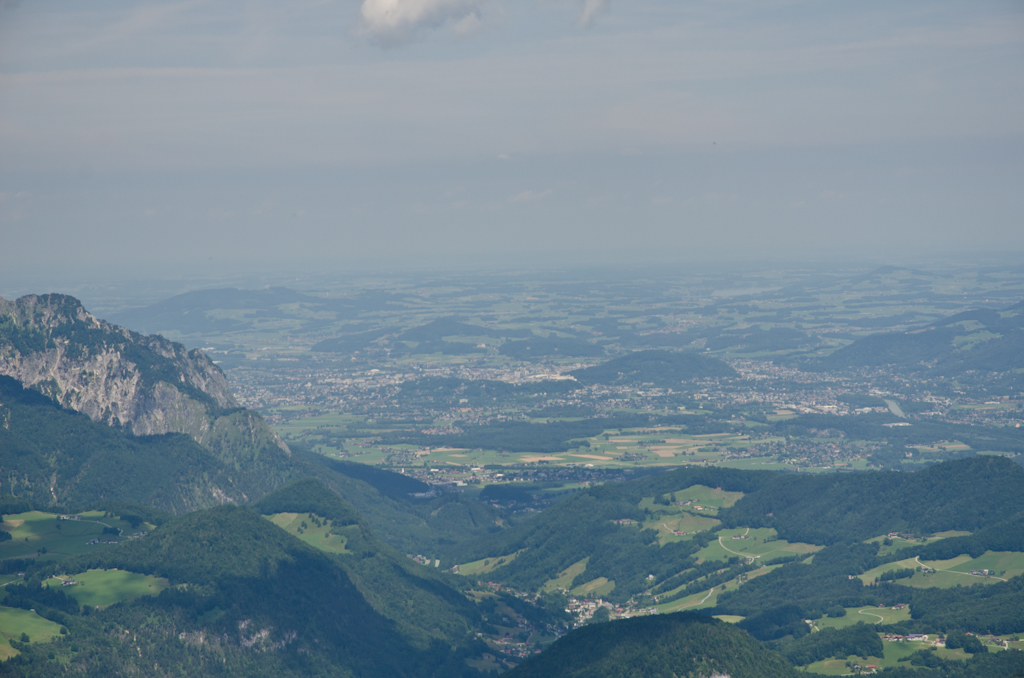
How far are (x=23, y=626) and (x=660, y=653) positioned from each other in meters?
88.7

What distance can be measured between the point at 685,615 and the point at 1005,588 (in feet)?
197

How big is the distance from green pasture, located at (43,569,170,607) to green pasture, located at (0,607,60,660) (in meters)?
9.60

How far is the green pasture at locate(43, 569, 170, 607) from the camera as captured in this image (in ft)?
603

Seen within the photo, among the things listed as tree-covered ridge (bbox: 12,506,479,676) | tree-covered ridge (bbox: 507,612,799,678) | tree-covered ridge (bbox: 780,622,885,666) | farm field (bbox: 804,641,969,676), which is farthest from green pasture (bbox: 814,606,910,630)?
tree-covered ridge (bbox: 12,506,479,676)

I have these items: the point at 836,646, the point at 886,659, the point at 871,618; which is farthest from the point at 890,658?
the point at 871,618

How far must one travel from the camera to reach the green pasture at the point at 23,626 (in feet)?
538

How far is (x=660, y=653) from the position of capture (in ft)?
529

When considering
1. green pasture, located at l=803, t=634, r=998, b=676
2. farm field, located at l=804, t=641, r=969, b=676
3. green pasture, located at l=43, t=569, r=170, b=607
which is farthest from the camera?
green pasture, located at l=43, t=569, r=170, b=607

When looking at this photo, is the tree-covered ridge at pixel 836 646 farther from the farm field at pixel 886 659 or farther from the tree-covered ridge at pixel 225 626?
the tree-covered ridge at pixel 225 626

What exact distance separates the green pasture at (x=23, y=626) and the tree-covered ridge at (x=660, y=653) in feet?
215

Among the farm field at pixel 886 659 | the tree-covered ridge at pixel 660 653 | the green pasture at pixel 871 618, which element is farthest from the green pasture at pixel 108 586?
the green pasture at pixel 871 618

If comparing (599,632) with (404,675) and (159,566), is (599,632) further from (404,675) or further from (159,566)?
(159,566)

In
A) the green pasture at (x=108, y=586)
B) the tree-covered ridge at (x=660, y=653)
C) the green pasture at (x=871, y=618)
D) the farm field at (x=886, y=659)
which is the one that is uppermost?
the green pasture at (x=108, y=586)

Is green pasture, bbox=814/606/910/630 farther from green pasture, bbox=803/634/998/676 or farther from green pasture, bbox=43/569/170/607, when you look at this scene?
green pasture, bbox=43/569/170/607
